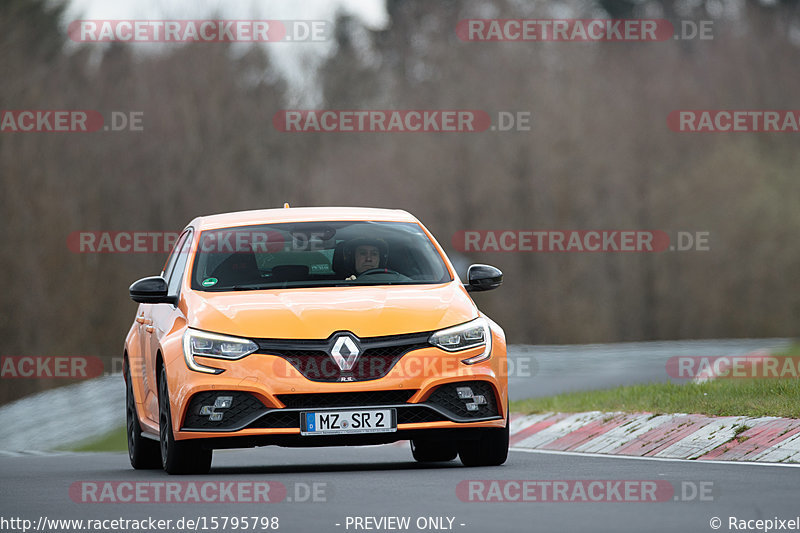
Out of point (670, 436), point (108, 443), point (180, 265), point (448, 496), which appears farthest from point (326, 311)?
point (108, 443)

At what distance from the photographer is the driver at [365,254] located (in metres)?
12.4

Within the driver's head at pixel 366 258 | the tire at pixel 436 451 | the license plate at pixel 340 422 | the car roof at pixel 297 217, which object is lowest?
the tire at pixel 436 451

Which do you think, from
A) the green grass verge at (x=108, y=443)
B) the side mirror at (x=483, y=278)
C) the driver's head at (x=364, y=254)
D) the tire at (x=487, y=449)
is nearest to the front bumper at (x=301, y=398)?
the tire at (x=487, y=449)

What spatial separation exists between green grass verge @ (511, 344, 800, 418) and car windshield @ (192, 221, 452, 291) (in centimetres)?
291

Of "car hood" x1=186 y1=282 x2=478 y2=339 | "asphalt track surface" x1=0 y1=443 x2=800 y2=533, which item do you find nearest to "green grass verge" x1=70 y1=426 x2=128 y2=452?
"asphalt track surface" x1=0 y1=443 x2=800 y2=533

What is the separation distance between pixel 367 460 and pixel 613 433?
2.21 m

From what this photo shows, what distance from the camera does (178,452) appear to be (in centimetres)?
1152

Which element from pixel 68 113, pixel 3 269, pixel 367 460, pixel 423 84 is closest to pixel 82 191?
pixel 68 113

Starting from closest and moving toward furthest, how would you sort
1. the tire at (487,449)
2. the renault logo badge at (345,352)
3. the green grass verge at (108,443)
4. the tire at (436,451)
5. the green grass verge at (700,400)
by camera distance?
the renault logo badge at (345,352)
the tire at (487,449)
the tire at (436,451)
the green grass verge at (700,400)
the green grass verge at (108,443)

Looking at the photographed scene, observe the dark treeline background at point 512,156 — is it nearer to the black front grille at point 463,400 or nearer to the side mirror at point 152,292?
the side mirror at point 152,292

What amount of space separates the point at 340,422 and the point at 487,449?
53.1 inches

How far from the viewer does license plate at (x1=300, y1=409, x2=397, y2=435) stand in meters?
11.1

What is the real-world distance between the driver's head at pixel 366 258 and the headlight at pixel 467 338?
117 cm

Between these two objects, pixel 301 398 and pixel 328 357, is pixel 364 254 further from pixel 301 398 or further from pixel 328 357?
pixel 301 398
